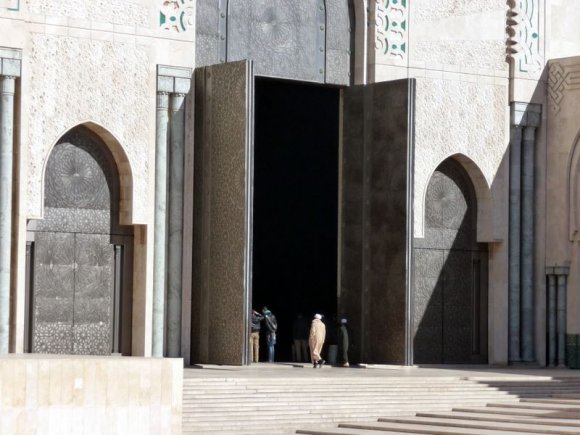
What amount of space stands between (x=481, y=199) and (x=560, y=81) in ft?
6.41

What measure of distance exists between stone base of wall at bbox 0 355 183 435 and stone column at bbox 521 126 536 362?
9.16 m

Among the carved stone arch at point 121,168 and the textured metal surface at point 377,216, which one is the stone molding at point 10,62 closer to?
the carved stone arch at point 121,168

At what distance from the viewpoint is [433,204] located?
822 inches

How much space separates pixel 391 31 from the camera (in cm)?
2047

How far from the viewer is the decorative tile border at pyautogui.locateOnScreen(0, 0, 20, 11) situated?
17.2m

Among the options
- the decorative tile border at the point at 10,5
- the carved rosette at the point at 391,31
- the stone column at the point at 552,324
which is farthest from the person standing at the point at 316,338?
the decorative tile border at the point at 10,5

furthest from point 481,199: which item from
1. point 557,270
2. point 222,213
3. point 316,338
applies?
point 222,213

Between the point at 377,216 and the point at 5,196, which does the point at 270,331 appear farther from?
the point at 5,196

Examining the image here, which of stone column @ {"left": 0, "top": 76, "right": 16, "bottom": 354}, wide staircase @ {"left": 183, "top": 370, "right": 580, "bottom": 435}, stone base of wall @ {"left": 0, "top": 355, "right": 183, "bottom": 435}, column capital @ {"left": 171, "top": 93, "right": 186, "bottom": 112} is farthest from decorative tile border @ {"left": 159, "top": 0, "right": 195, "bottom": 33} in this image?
stone base of wall @ {"left": 0, "top": 355, "right": 183, "bottom": 435}

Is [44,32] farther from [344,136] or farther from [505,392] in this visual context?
[505,392]

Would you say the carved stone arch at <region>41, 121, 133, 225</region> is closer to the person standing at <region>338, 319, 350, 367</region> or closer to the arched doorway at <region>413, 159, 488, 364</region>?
the person standing at <region>338, 319, 350, 367</region>

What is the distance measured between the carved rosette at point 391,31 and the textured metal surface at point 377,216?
558 millimetres

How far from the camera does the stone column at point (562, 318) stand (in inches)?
839

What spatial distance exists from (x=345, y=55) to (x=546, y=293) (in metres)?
4.28
